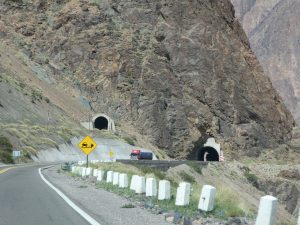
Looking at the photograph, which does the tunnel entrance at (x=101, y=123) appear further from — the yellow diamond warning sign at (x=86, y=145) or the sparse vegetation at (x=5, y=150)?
the yellow diamond warning sign at (x=86, y=145)

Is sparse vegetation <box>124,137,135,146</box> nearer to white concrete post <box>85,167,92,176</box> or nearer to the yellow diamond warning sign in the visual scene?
the yellow diamond warning sign

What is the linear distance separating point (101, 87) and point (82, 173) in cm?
7135

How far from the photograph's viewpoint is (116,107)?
97438 millimetres

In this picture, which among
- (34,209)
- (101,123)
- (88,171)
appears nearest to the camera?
(34,209)

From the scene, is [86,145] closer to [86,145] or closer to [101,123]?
[86,145]

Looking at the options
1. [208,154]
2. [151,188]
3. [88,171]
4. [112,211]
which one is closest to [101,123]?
[208,154]

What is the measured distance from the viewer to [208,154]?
10619cm

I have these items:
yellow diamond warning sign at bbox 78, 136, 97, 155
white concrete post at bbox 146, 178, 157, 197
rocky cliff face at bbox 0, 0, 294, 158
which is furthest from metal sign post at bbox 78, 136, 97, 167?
rocky cliff face at bbox 0, 0, 294, 158

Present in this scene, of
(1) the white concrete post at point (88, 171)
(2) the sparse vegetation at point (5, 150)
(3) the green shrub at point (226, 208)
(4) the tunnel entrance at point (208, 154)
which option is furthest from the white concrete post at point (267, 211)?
(4) the tunnel entrance at point (208, 154)

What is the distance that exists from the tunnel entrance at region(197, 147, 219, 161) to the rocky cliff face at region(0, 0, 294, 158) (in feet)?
8.99

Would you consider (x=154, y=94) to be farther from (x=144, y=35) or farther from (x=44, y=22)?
(x=44, y=22)

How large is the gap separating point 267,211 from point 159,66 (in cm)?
9721

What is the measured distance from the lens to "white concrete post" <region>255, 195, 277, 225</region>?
301 inches

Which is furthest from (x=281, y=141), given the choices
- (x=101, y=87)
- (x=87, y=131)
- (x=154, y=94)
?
(x=87, y=131)
